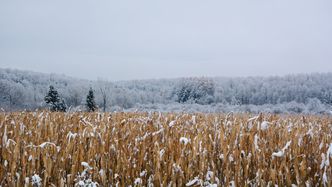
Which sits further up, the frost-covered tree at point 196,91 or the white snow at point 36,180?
the white snow at point 36,180

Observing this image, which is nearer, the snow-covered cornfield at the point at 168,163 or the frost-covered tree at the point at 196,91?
the snow-covered cornfield at the point at 168,163

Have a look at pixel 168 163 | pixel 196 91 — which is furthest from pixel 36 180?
pixel 196 91

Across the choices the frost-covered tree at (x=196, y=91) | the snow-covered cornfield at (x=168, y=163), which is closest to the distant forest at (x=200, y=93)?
the frost-covered tree at (x=196, y=91)

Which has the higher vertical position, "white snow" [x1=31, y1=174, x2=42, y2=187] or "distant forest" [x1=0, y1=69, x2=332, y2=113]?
"white snow" [x1=31, y1=174, x2=42, y2=187]

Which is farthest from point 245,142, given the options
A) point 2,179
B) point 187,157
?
point 2,179

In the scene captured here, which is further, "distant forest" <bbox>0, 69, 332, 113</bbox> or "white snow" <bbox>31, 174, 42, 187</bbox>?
"distant forest" <bbox>0, 69, 332, 113</bbox>

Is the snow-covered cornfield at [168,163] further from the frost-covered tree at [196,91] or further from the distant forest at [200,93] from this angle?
the frost-covered tree at [196,91]

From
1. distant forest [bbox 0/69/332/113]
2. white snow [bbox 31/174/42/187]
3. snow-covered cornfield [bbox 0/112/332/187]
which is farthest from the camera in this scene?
distant forest [bbox 0/69/332/113]

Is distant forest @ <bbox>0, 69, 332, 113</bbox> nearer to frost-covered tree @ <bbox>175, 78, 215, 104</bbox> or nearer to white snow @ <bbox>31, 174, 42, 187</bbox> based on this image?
frost-covered tree @ <bbox>175, 78, 215, 104</bbox>

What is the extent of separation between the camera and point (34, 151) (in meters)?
3.14

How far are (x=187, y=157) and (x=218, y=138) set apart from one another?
0.64 m

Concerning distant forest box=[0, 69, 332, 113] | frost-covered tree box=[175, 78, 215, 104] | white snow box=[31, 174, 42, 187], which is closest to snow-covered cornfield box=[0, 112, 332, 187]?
white snow box=[31, 174, 42, 187]

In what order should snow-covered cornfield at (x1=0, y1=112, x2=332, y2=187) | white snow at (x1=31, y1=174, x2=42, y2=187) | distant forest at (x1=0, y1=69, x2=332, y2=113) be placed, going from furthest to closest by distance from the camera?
distant forest at (x1=0, y1=69, x2=332, y2=113) < snow-covered cornfield at (x1=0, y1=112, x2=332, y2=187) < white snow at (x1=31, y1=174, x2=42, y2=187)

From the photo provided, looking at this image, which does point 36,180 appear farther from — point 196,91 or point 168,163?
point 196,91
